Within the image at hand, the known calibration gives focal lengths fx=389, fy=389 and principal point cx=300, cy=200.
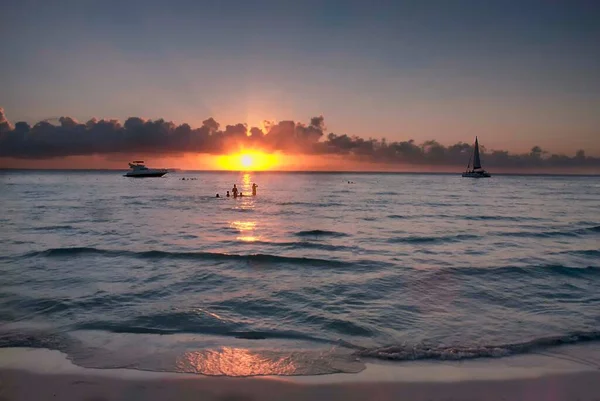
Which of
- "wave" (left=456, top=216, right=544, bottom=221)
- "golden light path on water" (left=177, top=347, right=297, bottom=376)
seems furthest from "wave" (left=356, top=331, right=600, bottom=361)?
"wave" (left=456, top=216, right=544, bottom=221)

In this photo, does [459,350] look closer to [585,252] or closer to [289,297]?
[289,297]

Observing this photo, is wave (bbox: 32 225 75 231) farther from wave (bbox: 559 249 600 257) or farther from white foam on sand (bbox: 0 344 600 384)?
wave (bbox: 559 249 600 257)

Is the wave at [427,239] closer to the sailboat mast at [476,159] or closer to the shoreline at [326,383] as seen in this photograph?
the shoreline at [326,383]

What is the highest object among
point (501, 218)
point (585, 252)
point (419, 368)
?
point (419, 368)

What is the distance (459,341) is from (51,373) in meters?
9.31

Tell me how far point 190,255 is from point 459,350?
619 inches

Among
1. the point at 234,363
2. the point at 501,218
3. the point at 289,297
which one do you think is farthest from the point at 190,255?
the point at 501,218

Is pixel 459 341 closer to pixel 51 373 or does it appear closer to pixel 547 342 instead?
pixel 547 342

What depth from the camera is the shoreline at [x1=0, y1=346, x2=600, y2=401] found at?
689 centimetres

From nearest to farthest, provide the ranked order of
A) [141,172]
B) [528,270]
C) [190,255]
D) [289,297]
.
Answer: [289,297]
[528,270]
[190,255]
[141,172]

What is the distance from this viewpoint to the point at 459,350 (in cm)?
918

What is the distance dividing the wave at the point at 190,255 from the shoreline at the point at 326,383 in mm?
11840

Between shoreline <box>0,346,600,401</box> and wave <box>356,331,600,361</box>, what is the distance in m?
0.35

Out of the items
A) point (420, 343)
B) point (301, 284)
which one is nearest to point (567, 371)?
point (420, 343)
